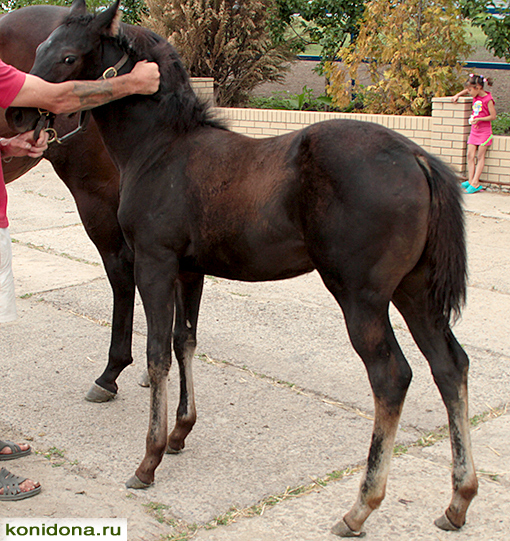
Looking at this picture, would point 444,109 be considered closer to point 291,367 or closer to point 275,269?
point 291,367

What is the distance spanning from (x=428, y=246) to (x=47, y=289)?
4.09 m

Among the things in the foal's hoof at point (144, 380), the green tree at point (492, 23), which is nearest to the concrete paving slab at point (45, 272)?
the foal's hoof at point (144, 380)

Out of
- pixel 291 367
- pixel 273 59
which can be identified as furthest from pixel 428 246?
pixel 273 59

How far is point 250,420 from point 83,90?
1.91 m

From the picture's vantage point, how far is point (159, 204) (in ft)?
9.98

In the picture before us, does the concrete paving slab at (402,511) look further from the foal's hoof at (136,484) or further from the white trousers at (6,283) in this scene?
the white trousers at (6,283)

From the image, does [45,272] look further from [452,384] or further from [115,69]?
[452,384]

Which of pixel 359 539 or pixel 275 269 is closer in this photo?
pixel 359 539

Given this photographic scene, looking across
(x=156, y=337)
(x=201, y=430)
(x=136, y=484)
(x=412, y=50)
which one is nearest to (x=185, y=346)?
(x=156, y=337)

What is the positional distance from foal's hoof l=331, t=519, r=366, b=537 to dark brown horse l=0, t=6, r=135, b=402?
1774 mm

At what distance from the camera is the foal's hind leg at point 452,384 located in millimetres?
2791

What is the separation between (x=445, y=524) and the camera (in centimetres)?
280

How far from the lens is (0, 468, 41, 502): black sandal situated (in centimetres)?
308

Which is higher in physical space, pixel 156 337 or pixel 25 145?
pixel 25 145
